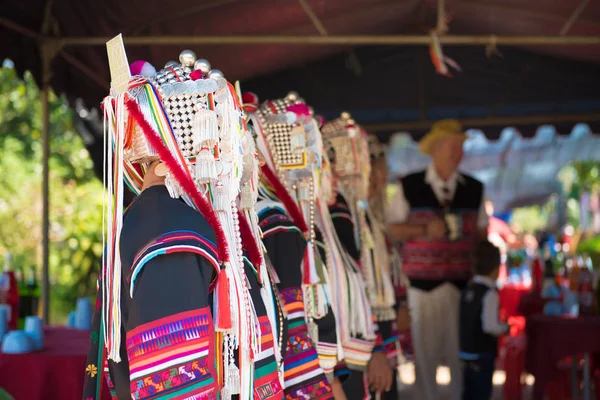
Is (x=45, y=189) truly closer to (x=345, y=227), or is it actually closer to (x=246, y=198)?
(x=345, y=227)

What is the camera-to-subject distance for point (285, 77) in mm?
6754

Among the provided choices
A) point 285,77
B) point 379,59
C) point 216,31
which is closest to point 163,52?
point 216,31

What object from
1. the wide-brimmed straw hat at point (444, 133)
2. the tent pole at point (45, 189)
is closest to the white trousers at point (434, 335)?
the wide-brimmed straw hat at point (444, 133)

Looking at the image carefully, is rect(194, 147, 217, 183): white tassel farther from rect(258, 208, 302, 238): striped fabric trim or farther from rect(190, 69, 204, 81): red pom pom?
rect(258, 208, 302, 238): striped fabric trim

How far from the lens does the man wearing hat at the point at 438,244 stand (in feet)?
18.1

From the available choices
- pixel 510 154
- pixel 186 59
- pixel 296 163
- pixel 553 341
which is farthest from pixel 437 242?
pixel 510 154

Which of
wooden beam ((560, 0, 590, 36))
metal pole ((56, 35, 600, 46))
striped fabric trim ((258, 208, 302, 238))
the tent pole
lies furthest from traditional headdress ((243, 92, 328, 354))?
wooden beam ((560, 0, 590, 36))

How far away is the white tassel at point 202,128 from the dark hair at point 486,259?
3.74 m

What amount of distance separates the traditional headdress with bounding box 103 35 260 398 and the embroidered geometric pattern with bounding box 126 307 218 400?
0.40 ft

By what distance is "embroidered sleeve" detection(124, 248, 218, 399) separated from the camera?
1.64 m

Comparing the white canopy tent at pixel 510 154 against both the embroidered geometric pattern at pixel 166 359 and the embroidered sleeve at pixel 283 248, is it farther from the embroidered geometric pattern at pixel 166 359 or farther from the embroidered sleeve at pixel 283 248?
the embroidered geometric pattern at pixel 166 359

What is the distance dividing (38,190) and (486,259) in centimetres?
1017

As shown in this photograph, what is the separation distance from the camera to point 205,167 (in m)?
1.81

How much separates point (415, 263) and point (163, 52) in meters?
2.07
